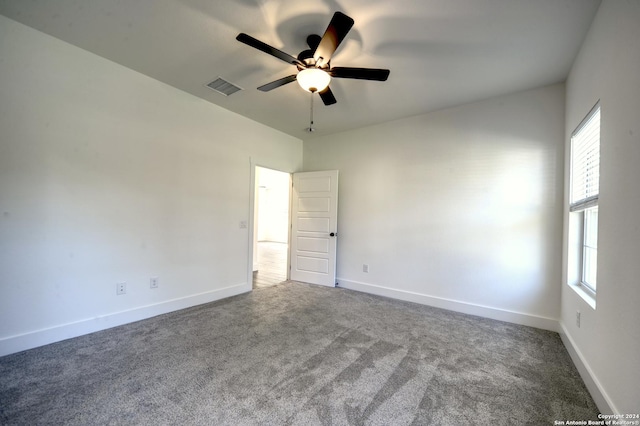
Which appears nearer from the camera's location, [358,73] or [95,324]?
[358,73]

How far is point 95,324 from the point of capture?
2641 mm

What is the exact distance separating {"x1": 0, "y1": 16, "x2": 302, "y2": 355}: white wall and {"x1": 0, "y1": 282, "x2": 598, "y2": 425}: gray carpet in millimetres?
393

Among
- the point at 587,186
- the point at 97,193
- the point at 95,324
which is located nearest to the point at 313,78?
the point at 97,193

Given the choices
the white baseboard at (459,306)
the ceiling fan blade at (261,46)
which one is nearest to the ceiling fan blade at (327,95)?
the ceiling fan blade at (261,46)

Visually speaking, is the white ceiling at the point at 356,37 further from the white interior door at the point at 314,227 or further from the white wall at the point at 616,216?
the white interior door at the point at 314,227

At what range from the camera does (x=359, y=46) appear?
2.32 m

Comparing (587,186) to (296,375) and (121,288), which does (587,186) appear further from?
(121,288)

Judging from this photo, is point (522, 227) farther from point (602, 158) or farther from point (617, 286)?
point (617, 286)

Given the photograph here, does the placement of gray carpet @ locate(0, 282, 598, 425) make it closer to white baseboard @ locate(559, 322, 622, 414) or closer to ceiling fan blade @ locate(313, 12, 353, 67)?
white baseboard @ locate(559, 322, 622, 414)

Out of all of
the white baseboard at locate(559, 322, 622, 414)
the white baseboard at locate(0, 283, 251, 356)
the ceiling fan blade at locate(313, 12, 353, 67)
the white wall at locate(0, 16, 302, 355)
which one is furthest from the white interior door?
the white baseboard at locate(559, 322, 622, 414)

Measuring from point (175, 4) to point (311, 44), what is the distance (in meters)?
1.08

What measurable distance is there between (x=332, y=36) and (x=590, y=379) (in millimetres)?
3109

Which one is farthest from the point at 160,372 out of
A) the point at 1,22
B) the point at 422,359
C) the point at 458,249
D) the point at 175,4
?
the point at 458,249

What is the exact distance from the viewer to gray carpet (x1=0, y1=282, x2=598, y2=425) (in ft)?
5.31
